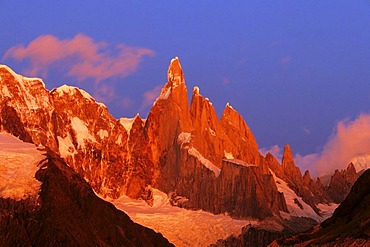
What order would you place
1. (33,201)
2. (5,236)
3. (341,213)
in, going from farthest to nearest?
(33,201) → (5,236) → (341,213)

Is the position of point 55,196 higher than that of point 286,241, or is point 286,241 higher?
point 55,196

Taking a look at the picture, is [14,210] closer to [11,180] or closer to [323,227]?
[11,180]

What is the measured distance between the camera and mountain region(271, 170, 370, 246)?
98.2 m

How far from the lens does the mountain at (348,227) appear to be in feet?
322

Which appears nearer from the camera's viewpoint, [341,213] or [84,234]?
[341,213]

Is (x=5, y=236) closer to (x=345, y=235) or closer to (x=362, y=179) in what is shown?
(x=362, y=179)

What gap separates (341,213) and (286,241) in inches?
298

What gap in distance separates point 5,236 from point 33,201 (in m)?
15.7

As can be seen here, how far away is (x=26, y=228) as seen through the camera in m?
188

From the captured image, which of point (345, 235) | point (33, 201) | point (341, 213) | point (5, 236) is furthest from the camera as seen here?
point (33, 201)

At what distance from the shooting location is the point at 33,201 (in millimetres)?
194625

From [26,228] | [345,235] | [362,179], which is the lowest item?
[345,235]

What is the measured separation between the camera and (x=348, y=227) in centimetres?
10625

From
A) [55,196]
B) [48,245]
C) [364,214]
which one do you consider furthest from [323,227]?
[55,196]
